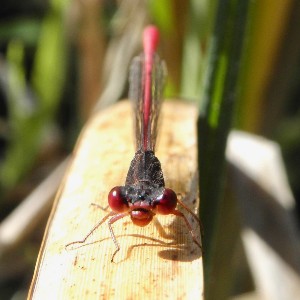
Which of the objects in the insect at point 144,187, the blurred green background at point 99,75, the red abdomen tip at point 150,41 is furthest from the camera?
the blurred green background at point 99,75

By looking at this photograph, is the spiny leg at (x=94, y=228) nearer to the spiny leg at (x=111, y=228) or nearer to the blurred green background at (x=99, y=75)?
the spiny leg at (x=111, y=228)

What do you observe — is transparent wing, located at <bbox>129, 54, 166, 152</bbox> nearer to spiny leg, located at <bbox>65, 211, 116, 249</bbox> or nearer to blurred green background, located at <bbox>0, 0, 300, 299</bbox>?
blurred green background, located at <bbox>0, 0, 300, 299</bbox>

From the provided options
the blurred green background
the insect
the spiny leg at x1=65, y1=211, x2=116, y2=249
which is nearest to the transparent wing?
the insect

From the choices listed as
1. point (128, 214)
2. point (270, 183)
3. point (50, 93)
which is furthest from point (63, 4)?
point (128, 214)

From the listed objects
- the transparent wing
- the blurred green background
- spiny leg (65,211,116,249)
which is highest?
spiny leg (65,211,116,249)

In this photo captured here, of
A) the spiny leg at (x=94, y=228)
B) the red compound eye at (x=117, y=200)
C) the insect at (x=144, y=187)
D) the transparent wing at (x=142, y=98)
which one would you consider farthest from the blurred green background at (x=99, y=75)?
the spiny leg at (x=94, y=228)

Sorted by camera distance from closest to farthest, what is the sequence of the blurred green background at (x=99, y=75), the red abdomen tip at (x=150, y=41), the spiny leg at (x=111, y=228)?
the spiny leg at (x=111, y=228), the red abdomen tip at (x=150, y=41), the blurred green background at (x=99, y=75)

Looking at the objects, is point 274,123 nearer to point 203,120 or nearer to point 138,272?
point 203,120
